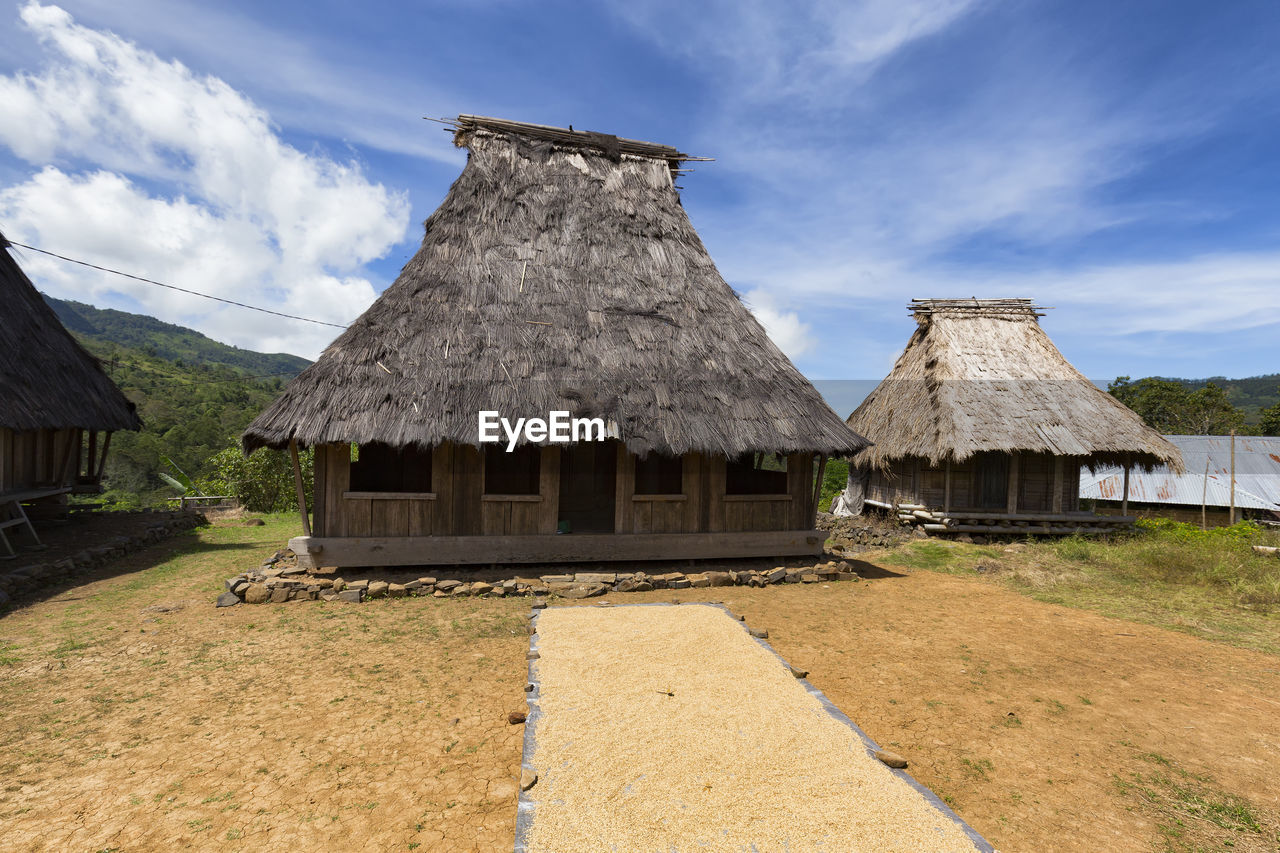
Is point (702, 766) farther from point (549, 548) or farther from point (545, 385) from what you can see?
point (545, 385)

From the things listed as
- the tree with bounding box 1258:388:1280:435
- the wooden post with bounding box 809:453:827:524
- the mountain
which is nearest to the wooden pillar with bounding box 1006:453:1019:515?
the wooden post with bounding box 809:453:827:524

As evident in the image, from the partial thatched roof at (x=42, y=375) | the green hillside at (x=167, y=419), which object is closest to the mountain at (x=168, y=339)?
the green hillside at (x=167, y=419)

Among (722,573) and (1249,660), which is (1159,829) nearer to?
(1249,660)

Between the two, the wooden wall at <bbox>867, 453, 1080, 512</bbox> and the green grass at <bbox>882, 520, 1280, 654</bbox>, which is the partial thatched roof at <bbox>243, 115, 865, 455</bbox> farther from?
the wooden wall at <bbox>867, 453, 1080, 512</bbox>

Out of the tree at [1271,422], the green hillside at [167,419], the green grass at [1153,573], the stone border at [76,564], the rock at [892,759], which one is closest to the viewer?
the rock at [892,759]

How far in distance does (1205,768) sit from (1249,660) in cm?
331

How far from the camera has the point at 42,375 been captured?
10664 millimetres

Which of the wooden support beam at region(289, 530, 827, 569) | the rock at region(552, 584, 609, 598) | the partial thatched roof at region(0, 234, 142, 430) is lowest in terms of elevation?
the rock at region(552, 584, 609, 598)

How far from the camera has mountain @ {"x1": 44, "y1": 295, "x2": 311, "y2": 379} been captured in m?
88.8

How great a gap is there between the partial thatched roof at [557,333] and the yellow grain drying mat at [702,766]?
3.67 metres

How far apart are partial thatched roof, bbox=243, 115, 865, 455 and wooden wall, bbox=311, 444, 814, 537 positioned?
780 millimetres

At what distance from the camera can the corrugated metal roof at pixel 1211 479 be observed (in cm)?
1927

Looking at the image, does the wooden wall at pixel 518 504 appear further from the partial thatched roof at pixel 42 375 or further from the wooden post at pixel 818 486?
the partial thatched roof at pixel 42 375

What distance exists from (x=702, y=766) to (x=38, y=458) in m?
14.9
